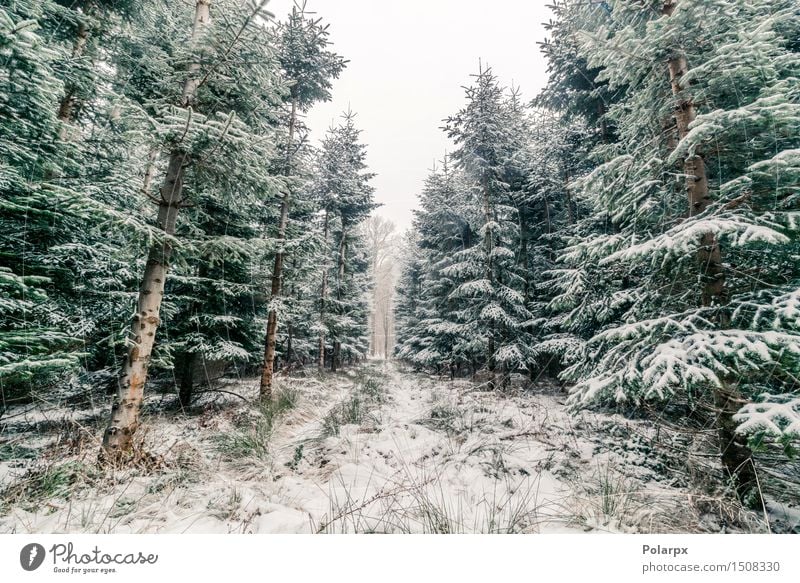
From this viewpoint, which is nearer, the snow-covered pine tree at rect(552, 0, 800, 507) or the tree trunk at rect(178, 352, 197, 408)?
the snow-covered pine tree at rect(552, 0, 800, 507)

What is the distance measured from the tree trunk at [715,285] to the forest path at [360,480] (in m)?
0.77

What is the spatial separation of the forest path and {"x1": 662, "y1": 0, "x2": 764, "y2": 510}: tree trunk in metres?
0.77

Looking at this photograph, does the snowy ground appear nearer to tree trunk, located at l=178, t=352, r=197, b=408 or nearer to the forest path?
the forest path

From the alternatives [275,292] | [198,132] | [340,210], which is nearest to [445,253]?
[340,210]

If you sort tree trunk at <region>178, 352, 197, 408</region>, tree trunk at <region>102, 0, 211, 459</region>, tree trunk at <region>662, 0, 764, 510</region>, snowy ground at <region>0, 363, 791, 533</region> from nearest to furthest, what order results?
snowy ground at <region>0, 363, 791, 533</region>
tree trunk at <region>662, 0, 764, 510</region>
tree trunk at <region>102, 0, 211, 459</region>
tree trunk at <region>178, 352, 197, 408</region>

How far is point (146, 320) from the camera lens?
4195mm

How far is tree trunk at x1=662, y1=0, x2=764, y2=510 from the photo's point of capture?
119 inches

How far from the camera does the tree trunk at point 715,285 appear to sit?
3021 millimetres

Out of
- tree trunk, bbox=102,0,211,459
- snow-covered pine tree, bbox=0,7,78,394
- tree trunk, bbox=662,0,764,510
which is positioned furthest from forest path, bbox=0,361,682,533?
snow-covered pine tree, bbox=0,7,78,394

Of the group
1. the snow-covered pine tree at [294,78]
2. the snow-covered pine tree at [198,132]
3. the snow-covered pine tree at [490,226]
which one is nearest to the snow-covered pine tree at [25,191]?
the snow-covered pine tree at [198,132]

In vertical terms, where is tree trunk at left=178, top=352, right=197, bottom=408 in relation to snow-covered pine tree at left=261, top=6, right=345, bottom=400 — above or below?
below

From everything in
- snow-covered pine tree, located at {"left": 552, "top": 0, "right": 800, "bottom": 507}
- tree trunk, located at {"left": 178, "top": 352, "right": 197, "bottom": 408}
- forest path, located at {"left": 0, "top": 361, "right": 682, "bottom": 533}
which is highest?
snow-covered pine tree, located at {"left": 552, "top": 0, "right": 800, "bottom": 507}
